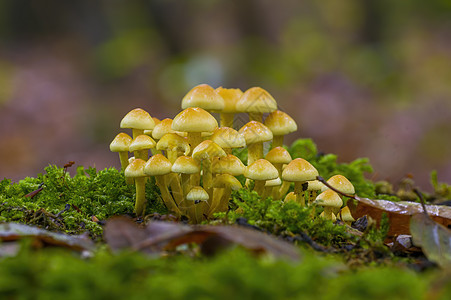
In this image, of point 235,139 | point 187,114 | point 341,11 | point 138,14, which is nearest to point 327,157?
point 235,139

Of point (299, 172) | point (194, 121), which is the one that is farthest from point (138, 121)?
point (299, 172)

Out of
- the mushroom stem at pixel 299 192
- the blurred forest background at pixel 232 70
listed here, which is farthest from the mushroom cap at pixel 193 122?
the blurred forest background at pixel 232 70

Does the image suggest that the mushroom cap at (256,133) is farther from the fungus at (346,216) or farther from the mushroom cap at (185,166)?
the fungus at (346,216)

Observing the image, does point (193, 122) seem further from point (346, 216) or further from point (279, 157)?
point (346, 216)

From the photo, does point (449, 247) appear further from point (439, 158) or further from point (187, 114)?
point (439, 158)

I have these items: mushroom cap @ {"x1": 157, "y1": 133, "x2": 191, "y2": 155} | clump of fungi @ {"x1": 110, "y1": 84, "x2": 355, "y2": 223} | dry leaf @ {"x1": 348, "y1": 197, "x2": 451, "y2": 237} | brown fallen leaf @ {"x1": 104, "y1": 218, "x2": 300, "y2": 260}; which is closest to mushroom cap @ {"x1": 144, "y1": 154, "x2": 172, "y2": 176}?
clump of fungi @ {"x1": 110, "y1": 84, "x2": 355, "y2": 223}
